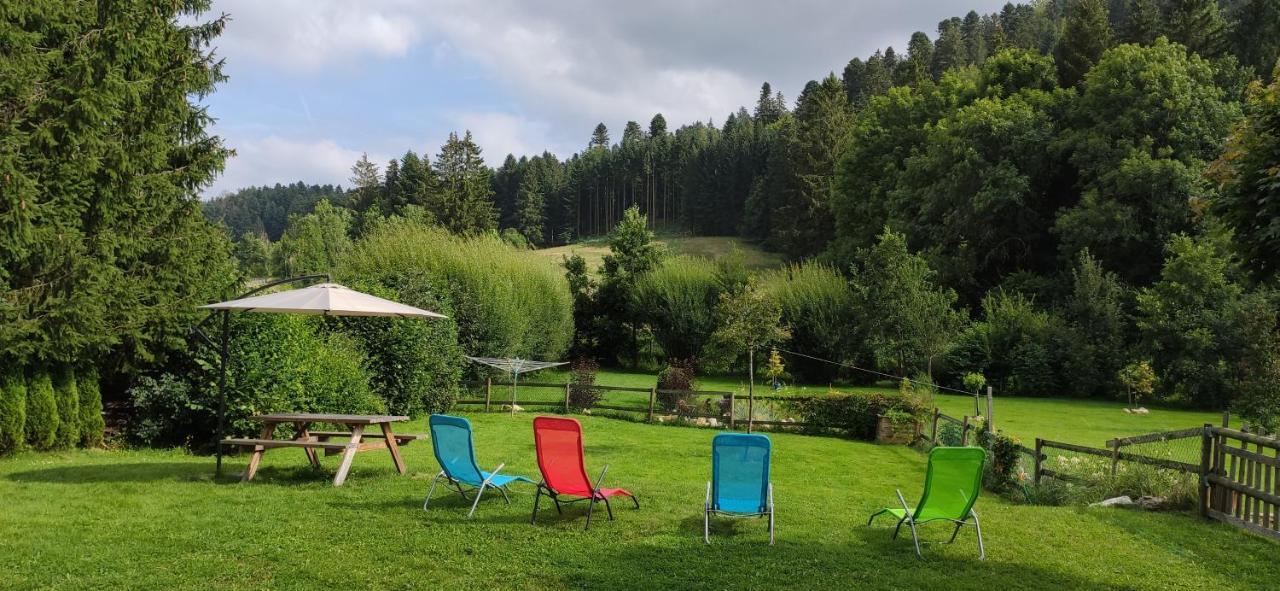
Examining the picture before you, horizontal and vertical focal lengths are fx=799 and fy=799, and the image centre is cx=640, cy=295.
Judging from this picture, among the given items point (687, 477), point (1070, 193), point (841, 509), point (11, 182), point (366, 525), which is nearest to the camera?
point (366, 525)

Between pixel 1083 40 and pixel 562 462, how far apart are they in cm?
4414

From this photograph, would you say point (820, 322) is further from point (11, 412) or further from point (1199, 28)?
point (1199, 28)

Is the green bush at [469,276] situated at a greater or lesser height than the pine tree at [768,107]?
lesser

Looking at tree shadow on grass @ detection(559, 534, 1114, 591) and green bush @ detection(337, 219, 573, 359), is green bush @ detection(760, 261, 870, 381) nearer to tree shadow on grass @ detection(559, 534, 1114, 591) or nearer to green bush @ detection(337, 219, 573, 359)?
green bush @ detection(337, 219, 573, 359)

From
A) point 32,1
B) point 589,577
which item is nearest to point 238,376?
point 32,1

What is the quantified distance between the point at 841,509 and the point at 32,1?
38.5ft

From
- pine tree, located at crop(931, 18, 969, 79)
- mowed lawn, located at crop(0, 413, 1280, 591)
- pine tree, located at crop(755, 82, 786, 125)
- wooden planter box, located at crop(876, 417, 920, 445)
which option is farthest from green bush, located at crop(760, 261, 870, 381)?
pine tree, located at crop(755, 82, 786, 125)

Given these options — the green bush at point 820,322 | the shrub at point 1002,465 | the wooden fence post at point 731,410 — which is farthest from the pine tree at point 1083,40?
the shrub at point 1002,465

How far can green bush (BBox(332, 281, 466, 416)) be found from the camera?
1685cm

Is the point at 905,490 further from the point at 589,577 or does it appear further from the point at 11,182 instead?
the point at 11,182

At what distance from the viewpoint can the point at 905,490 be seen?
1170 centimetres

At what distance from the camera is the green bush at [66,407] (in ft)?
36.4

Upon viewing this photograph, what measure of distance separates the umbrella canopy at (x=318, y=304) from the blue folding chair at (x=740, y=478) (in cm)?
420

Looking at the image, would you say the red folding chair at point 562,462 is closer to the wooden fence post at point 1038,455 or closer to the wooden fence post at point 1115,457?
the wooden fence post at point 1115,457
